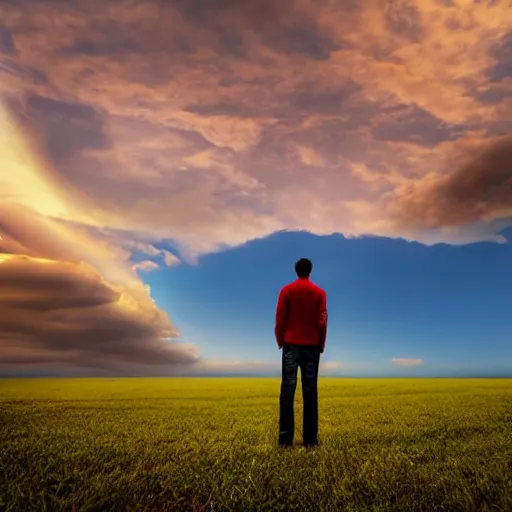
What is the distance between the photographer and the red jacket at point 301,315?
8117 millimetres

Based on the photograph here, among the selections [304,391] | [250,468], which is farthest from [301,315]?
[250,468]

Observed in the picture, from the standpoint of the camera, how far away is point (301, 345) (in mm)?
8070

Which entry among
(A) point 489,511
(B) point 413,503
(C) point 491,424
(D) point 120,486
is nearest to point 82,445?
(D) point 120,486

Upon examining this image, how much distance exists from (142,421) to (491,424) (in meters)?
8.98

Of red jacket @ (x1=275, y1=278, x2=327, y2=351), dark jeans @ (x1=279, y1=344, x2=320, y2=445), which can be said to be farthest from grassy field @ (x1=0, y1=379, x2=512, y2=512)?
red jacket @ (x1=275, y1=278, x2=327, y2=351)

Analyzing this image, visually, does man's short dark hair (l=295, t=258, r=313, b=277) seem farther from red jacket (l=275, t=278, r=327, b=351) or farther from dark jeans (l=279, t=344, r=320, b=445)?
dark jeans (l=279, t=344, r=320, b=445)

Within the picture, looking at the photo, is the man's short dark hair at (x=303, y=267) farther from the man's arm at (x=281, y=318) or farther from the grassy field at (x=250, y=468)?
the grassy field at (x=250, y=468)

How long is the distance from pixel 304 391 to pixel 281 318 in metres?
1.46

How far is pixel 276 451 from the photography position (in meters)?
7.12

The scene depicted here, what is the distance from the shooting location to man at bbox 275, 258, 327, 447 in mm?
7984

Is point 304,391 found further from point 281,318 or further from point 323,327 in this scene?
point 281,318

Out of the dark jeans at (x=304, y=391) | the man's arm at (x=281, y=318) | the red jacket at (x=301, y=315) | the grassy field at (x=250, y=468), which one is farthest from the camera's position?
the man's arm at (x=281, y=318)

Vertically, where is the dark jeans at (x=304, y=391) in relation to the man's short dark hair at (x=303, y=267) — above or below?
below

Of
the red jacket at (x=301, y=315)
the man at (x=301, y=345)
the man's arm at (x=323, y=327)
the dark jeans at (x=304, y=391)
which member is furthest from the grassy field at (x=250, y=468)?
the red jacket at (x=301, y=315)
